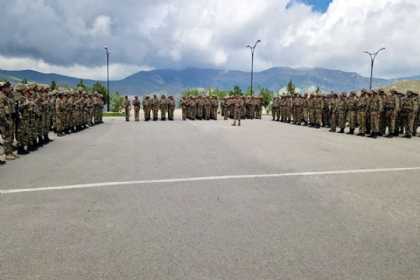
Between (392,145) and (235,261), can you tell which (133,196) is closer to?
(235,261)

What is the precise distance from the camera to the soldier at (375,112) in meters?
19.1

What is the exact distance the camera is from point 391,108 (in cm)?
1931

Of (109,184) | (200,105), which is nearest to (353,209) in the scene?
(109,184)

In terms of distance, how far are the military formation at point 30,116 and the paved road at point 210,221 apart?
4.39 feet

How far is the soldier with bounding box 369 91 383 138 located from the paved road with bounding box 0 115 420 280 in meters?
8.46

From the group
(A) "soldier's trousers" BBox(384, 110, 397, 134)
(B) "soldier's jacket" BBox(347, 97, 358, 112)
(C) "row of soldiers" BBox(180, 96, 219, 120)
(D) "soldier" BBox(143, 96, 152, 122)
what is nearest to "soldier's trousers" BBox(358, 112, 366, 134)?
(B) "soldier's jacket" BBox(347, 97, 358, 112)

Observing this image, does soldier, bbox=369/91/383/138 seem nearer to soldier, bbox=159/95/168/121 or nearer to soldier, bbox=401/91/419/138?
soldier, bbox=401/91/419/138

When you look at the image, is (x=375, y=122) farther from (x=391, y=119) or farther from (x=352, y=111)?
(x=352, y=111)

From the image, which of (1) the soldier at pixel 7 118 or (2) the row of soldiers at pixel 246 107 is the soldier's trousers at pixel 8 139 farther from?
(2) the row of soldiers at pixel 246 107

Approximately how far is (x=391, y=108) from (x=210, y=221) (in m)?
15.8

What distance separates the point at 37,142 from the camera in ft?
48.5

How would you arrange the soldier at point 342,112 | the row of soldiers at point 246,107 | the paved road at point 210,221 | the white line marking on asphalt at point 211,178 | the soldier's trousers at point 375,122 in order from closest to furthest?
the paved road at point 210,221 → the white line marking on asphalt at point 211,178 → the soldier's trousers at point 375,122 → the soldier at point 342,112 → the row of soldiers at point 246,107

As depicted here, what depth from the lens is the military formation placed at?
456 inches

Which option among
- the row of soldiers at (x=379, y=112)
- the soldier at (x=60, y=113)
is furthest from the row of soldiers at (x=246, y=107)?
the soldier at (x=60, y=113)
